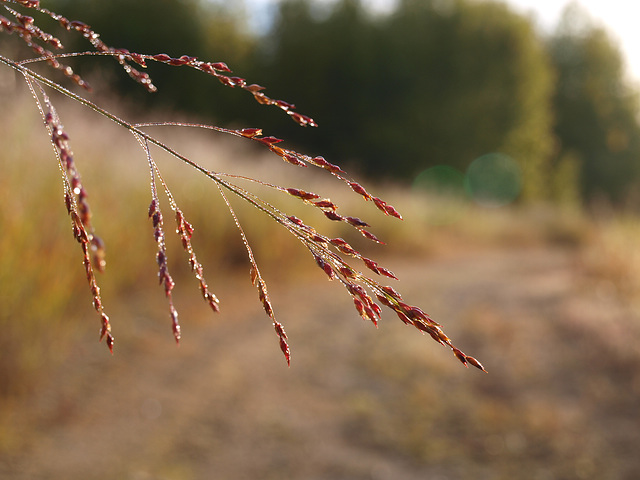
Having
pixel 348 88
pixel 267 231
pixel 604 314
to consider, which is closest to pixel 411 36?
pixel 348 88

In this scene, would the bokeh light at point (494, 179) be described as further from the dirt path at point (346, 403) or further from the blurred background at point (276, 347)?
the dirt path at point (346, 403)

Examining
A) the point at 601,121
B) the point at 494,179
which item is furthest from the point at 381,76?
the point at 601,121

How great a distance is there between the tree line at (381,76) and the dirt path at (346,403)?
418 inches

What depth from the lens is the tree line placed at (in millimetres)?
14578

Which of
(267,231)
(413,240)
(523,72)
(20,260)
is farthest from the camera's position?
(523,72)

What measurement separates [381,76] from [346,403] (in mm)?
13568

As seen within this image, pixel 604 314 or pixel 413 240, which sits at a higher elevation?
pixel 413 240

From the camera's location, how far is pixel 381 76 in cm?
1594

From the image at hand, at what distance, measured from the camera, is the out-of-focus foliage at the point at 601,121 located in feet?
64.8

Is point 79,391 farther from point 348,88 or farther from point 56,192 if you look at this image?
point 348,88

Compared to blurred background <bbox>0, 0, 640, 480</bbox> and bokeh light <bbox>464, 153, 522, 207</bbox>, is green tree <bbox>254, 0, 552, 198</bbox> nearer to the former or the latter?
bokeh light <bbox>464, 153, 522, 207</bbox>

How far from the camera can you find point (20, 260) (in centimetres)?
295

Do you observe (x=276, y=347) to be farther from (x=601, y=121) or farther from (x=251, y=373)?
(x=601, y=121)

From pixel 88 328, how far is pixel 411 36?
14049 mm
